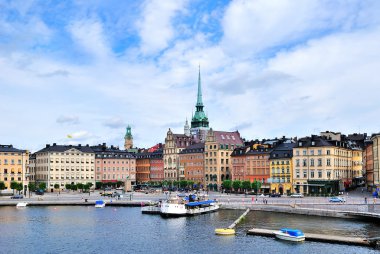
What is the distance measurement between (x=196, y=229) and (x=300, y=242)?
60.9 ft

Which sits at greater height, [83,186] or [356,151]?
[356,151]

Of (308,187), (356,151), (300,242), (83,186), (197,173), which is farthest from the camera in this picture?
(197,173)

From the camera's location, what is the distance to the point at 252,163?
159 meters

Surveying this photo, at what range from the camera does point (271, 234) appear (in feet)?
226

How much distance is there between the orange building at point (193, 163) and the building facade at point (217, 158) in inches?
175

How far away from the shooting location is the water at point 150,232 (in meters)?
62.0

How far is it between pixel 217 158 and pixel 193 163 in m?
15.4

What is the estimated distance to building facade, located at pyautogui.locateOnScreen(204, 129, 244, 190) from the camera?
175m

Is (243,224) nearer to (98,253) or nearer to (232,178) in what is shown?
(98,253)

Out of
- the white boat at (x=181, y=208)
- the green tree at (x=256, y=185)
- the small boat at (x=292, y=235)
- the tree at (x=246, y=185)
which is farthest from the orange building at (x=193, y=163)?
the small boat at (x=292, y=235)

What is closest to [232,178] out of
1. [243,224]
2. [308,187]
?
[308,187]

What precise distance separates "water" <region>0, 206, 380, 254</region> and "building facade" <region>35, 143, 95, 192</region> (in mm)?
84387

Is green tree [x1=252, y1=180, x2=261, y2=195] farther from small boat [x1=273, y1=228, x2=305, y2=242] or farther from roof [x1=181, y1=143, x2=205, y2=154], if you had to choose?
small boat [x1=273, y1=228, x2=305, y2=242]

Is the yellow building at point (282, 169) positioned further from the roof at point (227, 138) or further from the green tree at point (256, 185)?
the roof at point (227, 138)
